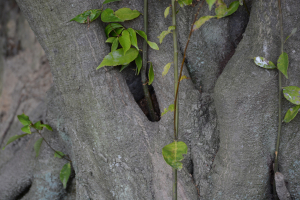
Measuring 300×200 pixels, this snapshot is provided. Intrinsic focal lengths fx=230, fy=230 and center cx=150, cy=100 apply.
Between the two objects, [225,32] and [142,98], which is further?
[142,98]

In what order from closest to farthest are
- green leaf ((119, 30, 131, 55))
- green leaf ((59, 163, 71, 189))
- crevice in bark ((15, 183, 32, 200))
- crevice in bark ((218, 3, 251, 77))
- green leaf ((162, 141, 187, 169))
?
green leaf ((162, 141, 187, 169)) → green leaf ((119, 30, 131, 55)) → crevice in bark ((218, 3, 251, 77)) → green leaf ((59, 163, 71, 189)) → crevice in bark ((15, 183, 32, 200))

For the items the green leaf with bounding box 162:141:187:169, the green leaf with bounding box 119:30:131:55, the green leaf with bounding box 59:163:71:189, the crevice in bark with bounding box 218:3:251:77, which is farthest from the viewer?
the green leaf with bounding box 59:163:71:189

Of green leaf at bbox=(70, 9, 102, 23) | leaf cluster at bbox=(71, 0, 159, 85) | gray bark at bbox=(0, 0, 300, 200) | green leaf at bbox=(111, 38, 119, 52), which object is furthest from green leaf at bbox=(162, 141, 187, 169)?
green leaf at bbox=(70, 9, 102, 23)

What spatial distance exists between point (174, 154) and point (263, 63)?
42 cm

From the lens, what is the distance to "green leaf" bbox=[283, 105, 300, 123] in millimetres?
742

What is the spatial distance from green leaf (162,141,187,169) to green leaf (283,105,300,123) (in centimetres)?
36

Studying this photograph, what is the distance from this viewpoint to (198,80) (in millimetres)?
970

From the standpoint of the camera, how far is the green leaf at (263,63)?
75cm

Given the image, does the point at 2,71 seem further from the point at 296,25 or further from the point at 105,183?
the point at 296,25

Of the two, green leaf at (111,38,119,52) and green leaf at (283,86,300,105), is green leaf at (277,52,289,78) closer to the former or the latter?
green leaf at (283,86,300,105)

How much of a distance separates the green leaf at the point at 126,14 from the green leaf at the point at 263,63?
47 centimetres

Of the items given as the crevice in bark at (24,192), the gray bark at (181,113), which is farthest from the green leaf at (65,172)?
the crevice in bark at (24,192)

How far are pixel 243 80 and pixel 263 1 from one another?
0.28m

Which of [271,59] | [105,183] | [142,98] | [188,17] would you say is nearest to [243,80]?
[271,59]
